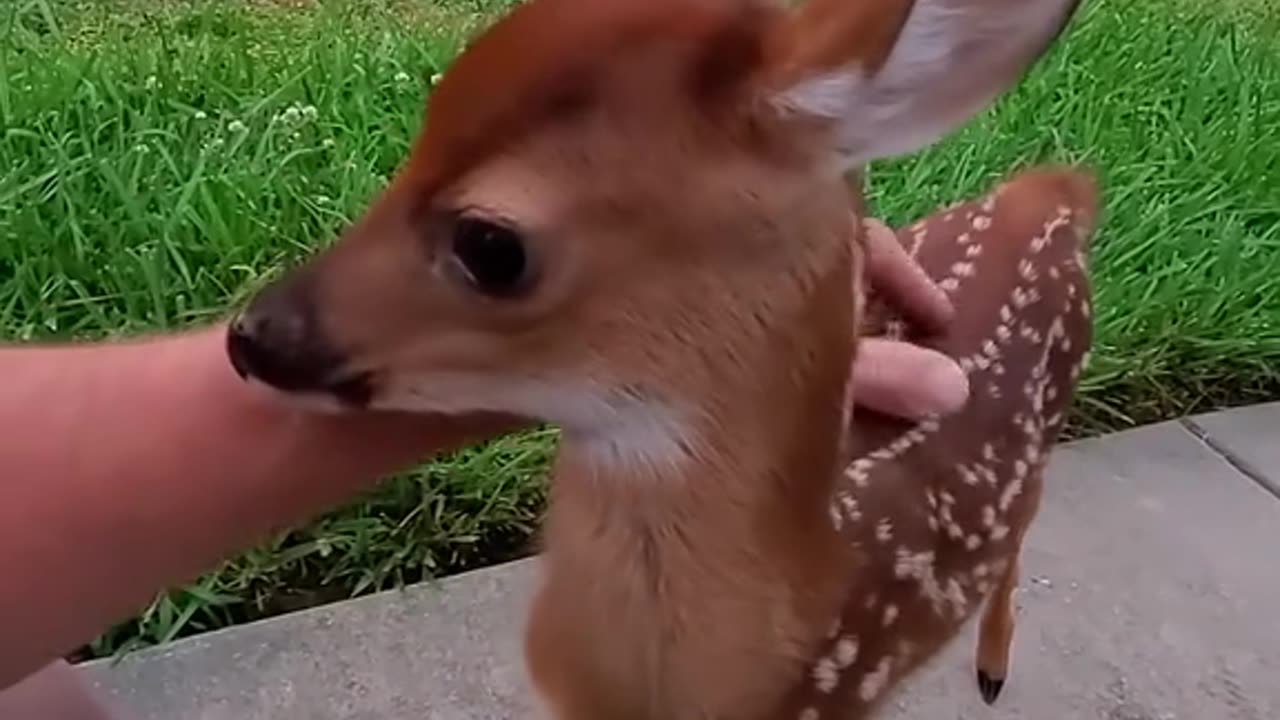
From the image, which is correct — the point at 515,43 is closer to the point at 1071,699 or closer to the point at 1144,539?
the point at 1071,699

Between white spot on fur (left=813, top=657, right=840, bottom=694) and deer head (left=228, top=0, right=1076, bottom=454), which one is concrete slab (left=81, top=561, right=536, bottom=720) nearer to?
white spot on fur (left=813, top=657, right=840, bottom=694)

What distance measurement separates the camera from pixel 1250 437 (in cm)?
322

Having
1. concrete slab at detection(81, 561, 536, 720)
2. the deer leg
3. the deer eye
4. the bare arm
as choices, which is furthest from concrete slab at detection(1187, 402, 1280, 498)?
the deer eye

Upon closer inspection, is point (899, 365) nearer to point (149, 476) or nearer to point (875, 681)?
point (875, 681)

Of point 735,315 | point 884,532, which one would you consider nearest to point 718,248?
point 735,315

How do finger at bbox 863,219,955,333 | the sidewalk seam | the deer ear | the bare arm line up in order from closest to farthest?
1. the deer ear
2. the bare arm
3. finger at bbox 863,219,955,333
4. the sidewalk seam

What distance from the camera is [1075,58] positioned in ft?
13.0

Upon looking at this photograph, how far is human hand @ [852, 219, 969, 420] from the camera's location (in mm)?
1899

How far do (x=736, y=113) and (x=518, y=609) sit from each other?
1424 millimetres

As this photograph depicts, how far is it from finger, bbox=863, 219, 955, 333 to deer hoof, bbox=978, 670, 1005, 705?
690 millimetres

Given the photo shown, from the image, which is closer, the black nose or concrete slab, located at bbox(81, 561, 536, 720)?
the black nose

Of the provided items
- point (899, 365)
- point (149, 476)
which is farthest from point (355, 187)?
point (149, 476)

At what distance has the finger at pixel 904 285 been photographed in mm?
→ 1996

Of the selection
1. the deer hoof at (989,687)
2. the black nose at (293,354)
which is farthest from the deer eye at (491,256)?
the deer hoof at (989,687)
